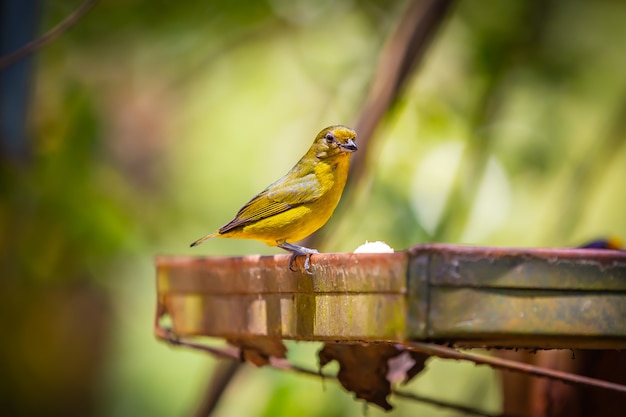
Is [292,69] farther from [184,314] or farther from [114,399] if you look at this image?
[184,314]

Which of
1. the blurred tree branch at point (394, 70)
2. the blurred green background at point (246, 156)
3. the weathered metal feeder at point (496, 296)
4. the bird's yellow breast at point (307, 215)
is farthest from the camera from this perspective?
the blurred green background at point (246, 156)

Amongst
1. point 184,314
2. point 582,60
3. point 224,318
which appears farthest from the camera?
point 582,60

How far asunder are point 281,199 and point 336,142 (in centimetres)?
24

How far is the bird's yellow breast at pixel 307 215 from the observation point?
8.57 ft

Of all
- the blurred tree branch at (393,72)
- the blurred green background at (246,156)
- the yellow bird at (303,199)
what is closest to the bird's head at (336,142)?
the yellow bird at (303,199)

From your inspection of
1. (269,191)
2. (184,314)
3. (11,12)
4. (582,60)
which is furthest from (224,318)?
(582,60)

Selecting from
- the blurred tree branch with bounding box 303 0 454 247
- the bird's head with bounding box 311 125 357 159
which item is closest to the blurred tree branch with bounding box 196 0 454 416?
the blurred tree branch with bounding box 303 0 454 247

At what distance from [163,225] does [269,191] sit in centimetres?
347

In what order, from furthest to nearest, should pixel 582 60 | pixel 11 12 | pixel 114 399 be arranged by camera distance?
pixel 114 399, pixel 582 60, pixel 11 12

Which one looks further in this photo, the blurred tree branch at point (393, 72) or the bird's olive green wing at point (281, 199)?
the blurred tree branch at point (393, 72)

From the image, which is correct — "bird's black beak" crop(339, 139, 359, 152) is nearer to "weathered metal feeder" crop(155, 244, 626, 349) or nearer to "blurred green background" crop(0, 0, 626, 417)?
"weathered metal feeder" crop(155, 244, 626, 349)

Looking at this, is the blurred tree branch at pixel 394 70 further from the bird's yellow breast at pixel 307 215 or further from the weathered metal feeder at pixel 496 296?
the weathered metal feeder at pixel 496 296

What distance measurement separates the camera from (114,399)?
6.00 metres

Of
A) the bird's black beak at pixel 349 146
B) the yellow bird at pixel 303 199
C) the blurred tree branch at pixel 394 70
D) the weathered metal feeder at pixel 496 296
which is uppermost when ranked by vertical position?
the blurred tree branch at pixel 394 70
